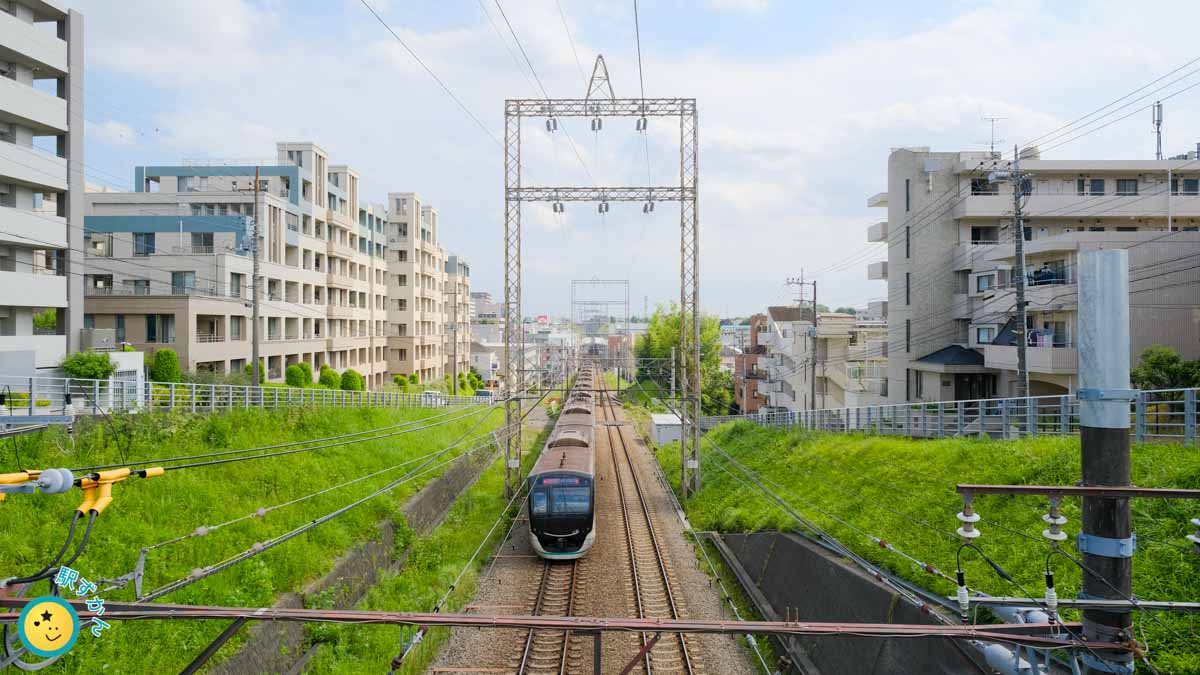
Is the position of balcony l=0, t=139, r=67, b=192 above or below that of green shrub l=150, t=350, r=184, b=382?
above

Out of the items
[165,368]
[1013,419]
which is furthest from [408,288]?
[1013,419]

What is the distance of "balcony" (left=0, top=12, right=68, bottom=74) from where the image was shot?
19.6 m

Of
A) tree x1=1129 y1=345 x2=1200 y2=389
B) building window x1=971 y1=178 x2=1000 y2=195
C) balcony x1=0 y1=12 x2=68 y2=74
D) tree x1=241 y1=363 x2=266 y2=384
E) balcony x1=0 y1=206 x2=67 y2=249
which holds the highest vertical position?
balcony x1=0 y1=12 x2=68 y2=74

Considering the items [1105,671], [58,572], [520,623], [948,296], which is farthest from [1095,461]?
[948,296]

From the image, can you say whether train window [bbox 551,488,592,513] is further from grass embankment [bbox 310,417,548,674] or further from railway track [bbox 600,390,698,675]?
grass embankment [bbox 310,417,548,674]

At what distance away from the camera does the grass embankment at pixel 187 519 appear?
9.12 metres

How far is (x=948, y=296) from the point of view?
101 feet

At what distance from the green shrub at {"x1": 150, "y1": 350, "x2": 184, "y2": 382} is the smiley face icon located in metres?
23.2

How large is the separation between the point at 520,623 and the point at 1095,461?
3.39 metres

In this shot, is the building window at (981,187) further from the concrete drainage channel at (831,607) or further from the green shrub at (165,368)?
the green shrub at (165,368)

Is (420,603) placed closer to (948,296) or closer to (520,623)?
(520,623)

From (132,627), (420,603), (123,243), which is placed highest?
(123,243)

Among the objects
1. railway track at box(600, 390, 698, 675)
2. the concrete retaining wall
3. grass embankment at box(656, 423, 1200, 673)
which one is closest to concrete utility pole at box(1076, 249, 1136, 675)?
grass embankment at box(656, 423, 1200, 673)

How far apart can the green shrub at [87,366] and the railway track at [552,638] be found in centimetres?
1447
